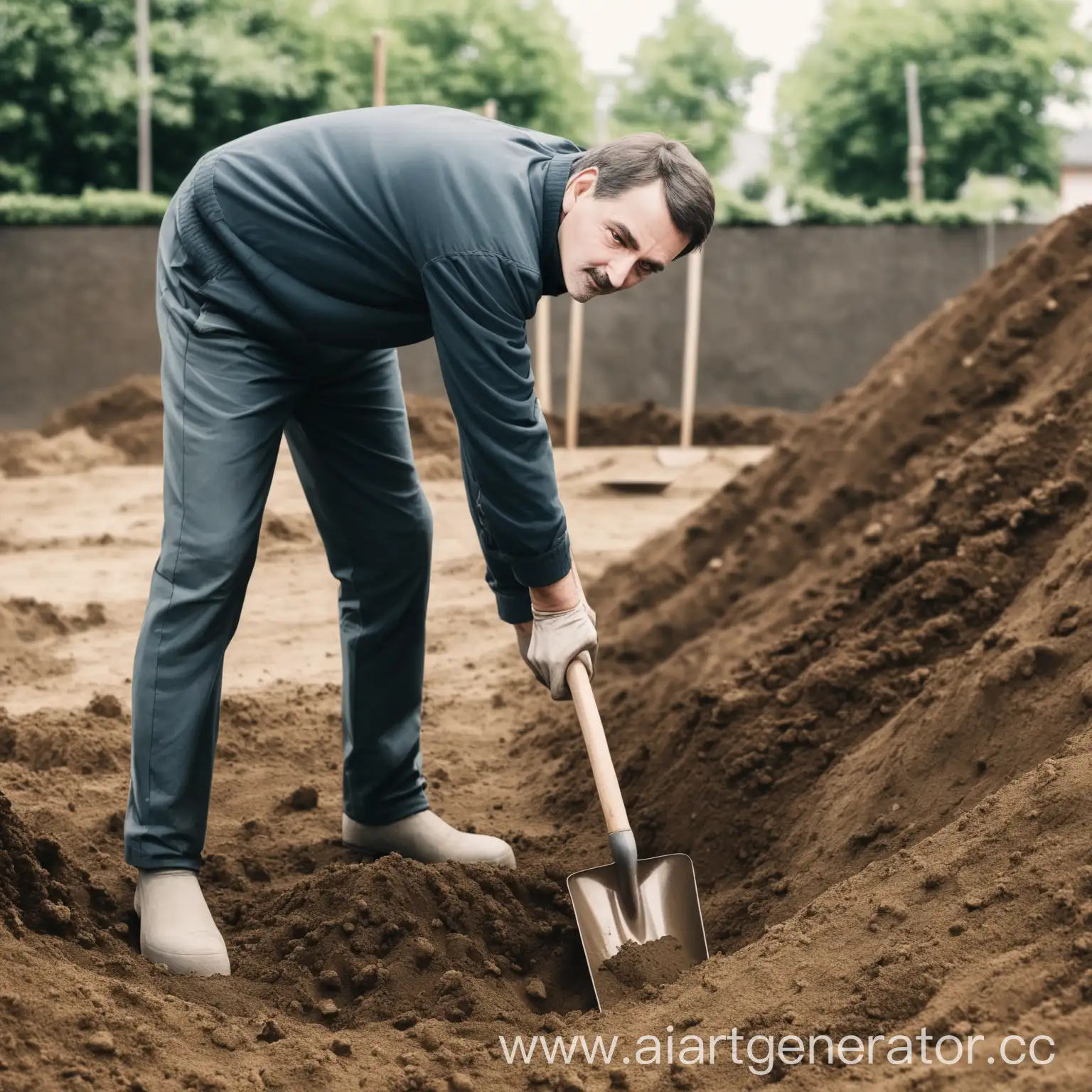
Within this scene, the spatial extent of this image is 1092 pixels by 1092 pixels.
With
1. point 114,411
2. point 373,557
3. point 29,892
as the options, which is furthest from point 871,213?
point 29,892

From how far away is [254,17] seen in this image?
21.7 meters

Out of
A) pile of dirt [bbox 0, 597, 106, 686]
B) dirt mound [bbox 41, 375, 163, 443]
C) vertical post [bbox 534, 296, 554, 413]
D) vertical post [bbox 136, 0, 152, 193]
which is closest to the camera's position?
pile of dirt [bbox 0, 597, 106, 686]

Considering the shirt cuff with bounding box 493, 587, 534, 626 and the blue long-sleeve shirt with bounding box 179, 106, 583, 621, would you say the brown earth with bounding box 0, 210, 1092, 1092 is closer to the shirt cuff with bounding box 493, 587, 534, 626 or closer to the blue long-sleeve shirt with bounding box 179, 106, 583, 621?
the shirt cuff with bounding box 493, 587, 534, 626

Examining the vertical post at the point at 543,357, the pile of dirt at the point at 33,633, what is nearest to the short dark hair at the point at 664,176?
the pile of dirt at the point at 33,633

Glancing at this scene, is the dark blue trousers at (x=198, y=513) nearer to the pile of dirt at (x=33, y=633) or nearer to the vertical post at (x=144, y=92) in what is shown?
the pile of dirt at (x=33, y=633)

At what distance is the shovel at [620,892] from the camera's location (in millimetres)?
2771

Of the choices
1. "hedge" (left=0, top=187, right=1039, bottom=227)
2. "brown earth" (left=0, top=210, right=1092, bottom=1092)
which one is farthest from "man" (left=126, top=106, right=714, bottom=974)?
"hedge" (left=0, top=187, right=1039, bottom=227)

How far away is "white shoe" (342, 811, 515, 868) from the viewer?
10.6 ft

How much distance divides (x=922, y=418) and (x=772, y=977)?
11.4 ft

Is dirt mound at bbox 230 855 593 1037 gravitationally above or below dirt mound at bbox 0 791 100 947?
below

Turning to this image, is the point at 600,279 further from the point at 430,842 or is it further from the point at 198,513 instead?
the point at 430,842

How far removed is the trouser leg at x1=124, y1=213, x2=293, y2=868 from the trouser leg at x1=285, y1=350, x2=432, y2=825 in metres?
0.30

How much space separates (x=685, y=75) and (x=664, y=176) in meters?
37.7

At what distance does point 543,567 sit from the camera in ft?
8.91
